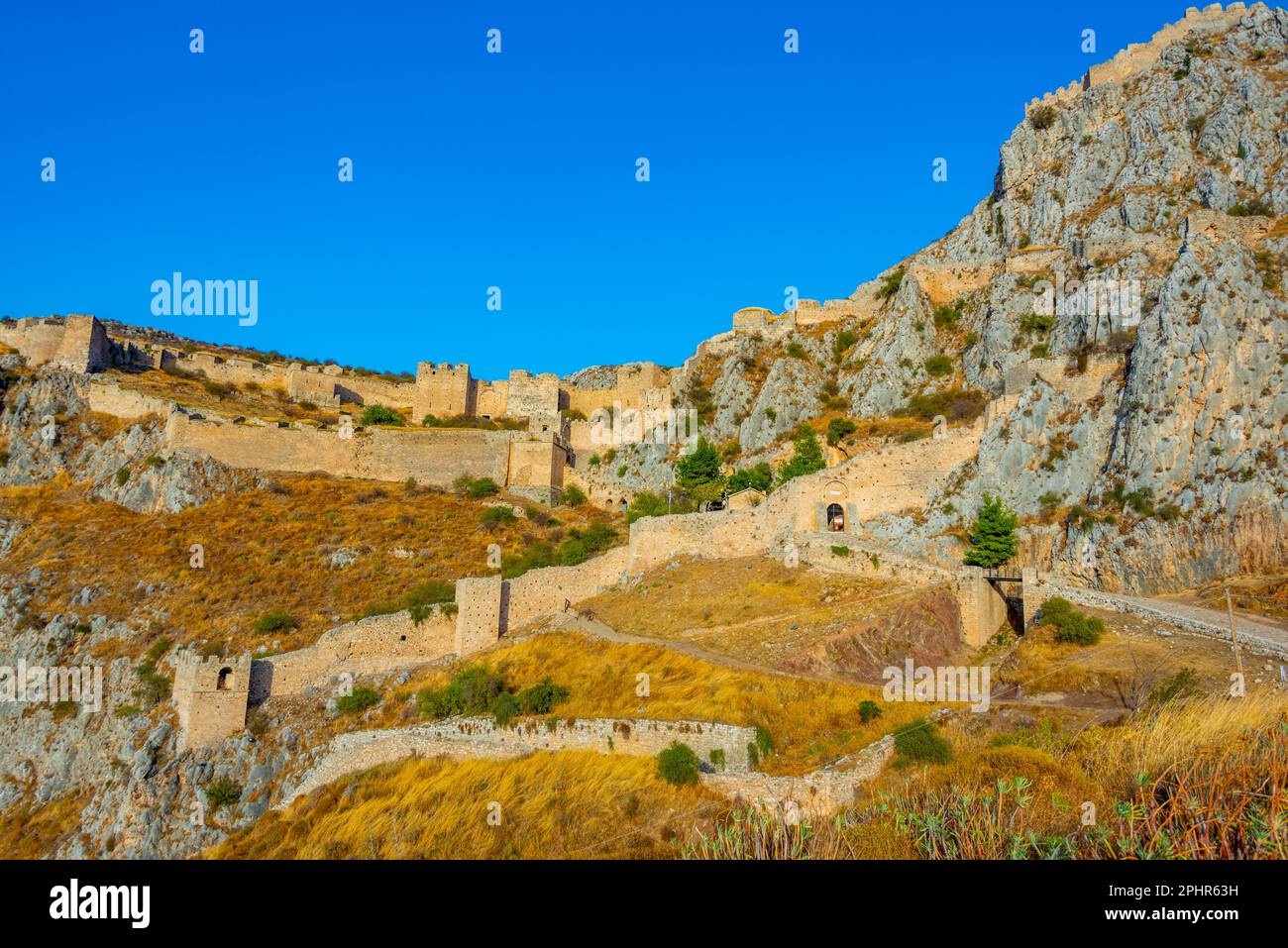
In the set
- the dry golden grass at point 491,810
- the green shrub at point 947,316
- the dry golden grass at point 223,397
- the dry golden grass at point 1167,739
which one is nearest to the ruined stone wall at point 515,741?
the dry golden grass at point 491,810

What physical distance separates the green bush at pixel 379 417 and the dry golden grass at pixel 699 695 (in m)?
34.4

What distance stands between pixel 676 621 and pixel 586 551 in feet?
33.7

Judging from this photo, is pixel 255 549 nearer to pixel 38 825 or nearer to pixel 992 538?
pixel 38 825

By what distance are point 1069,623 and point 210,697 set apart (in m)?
23.6

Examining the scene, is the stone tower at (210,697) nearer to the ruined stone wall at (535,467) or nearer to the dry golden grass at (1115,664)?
the dry golden grass at (1115,664)

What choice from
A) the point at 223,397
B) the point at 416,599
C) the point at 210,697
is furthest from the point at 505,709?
the point at 223,397

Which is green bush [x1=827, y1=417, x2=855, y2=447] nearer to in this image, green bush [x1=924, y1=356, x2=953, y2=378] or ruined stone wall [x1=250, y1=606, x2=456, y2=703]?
green bush [x1=924, y1=356, x2=953, y2=378]

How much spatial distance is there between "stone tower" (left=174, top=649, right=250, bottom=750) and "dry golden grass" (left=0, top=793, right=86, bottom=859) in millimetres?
3923

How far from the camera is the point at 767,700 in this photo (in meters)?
21.1

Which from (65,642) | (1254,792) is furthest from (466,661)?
(1254,792)

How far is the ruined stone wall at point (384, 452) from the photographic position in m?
49.4

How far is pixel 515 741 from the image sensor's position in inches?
867

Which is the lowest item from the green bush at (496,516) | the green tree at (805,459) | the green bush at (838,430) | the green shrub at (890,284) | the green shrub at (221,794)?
the green shrub at (221,794)

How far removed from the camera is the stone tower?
26688 millimetres
